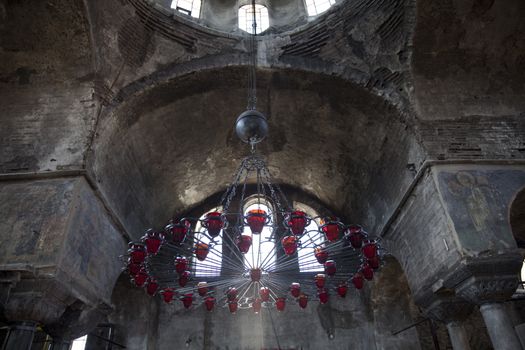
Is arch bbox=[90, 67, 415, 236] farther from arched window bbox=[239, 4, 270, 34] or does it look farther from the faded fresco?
arched window bbox=[239, 4, 270, 34]

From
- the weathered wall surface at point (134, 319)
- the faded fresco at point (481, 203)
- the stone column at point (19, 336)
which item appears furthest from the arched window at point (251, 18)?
the stone column at point (19, 336)

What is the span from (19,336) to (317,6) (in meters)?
8.00

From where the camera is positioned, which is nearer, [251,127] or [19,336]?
[19,336]

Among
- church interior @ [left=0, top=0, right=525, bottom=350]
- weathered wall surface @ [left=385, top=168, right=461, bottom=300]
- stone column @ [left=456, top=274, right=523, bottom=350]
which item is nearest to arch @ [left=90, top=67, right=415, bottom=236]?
church interior @ [left=0, top=0, right=525, bottom=350]

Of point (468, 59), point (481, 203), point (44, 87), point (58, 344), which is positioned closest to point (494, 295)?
point (481, 203)

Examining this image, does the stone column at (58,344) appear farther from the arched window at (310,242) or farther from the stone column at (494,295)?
the stone column at (494,295)

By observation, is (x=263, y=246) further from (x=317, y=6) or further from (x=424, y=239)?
(x=317, y=6)

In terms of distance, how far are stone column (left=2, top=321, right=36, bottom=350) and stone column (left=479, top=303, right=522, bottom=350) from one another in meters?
5.40

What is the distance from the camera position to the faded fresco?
16.8ft

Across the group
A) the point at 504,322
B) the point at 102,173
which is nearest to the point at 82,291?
the point at 102,173

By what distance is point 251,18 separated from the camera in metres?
9.00

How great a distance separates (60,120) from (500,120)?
672 centimetres

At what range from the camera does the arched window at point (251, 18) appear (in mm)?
8820

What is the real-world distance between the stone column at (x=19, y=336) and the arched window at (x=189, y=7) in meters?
6.52
